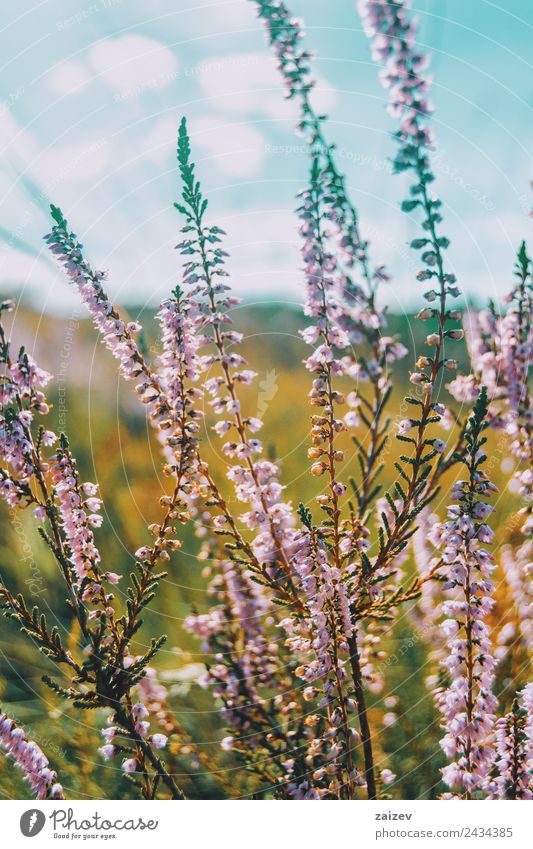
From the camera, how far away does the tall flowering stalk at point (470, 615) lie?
1.15m

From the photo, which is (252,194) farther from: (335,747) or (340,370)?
(335,747)

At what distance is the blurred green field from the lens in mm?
1525

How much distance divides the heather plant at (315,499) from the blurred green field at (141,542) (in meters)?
0.08

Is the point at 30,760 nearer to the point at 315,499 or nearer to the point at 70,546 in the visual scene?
the point at 70,546

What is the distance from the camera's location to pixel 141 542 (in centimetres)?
165

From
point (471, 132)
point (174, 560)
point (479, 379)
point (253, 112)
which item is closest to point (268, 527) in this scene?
point (479, 379)

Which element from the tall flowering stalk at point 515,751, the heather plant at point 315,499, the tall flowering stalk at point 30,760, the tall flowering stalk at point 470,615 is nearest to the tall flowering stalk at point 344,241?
the heather plant at point 315,499

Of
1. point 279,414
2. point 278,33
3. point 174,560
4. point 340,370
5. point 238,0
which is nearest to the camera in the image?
point 340,370

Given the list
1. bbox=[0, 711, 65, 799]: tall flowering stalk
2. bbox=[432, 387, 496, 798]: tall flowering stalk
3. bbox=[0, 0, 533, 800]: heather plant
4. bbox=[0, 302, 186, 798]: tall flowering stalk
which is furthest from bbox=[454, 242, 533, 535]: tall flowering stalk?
bbox=[0, 711, 65, 799]: tall flowering stalk

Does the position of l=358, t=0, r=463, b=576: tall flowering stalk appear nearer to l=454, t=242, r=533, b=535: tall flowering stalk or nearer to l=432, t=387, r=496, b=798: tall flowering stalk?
l=432, t=387, r=496, b=798: tall flowering stalk

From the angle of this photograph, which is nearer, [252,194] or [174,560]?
[252,194]

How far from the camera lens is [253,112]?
57.6 inches

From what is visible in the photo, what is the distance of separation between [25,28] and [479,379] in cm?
130

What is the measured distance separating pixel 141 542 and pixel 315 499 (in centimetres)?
64
